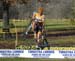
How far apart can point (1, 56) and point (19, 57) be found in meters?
0.62

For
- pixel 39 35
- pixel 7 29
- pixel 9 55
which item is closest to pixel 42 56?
pixel 9 55

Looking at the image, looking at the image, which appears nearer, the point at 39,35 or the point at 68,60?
the point at 68,60

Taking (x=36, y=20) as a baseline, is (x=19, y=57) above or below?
below

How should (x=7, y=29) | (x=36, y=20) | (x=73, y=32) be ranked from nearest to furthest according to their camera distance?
1. (x=36, y=20)
2. (x=7, y=29)
3. (x=73, y=32)

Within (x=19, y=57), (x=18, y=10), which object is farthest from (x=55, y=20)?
(x=19, y=57)

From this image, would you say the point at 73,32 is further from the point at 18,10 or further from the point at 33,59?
the point at 33,59

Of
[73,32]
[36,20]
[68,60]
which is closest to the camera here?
[68,60]

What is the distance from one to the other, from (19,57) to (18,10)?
12713 millimetres

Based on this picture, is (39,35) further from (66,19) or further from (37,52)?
(66,19)

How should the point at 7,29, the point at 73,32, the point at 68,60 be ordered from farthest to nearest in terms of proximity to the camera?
the point at 73,32, the point at 7,29, the point at 68,60

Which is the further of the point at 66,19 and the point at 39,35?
the point at 66,19

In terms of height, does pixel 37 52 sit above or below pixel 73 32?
above

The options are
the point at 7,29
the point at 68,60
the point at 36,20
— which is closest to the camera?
the point at 68,60

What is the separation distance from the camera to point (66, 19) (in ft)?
90.8
